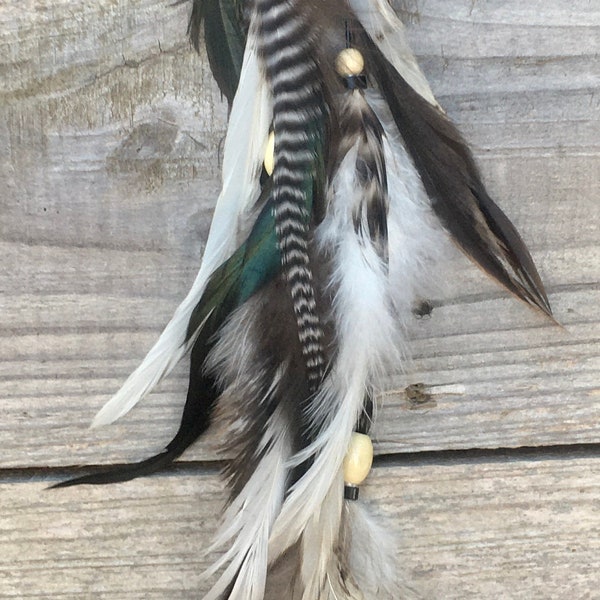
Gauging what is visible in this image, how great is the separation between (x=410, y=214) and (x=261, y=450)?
267 mm

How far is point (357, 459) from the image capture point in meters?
0.64

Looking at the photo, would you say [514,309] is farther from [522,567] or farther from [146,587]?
[146,587]

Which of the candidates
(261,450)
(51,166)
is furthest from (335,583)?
(51,166)

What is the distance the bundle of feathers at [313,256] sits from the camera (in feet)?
1.99

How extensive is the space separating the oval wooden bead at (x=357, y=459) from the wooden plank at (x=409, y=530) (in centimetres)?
5

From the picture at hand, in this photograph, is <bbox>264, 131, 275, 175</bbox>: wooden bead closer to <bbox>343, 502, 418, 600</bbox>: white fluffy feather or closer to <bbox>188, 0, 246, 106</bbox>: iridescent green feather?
<bbox>188, 0, 246, 106</bbox>: iridescent green feather

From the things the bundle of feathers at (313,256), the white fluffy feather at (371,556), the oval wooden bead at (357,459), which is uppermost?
the bundle of feathers at (313,256)

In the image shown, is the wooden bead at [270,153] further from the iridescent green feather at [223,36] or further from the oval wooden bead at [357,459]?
the oval wooden bead at [357,459]

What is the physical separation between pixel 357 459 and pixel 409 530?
0.11 m

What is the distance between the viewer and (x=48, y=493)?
70cm

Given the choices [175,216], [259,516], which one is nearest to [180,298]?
[175,216]

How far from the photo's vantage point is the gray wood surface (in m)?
0.68

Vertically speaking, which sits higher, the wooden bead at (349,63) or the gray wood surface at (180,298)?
the wooden bead at (349,63)

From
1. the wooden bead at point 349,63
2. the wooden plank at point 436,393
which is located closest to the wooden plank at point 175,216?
the wooden plank at point 436,393
